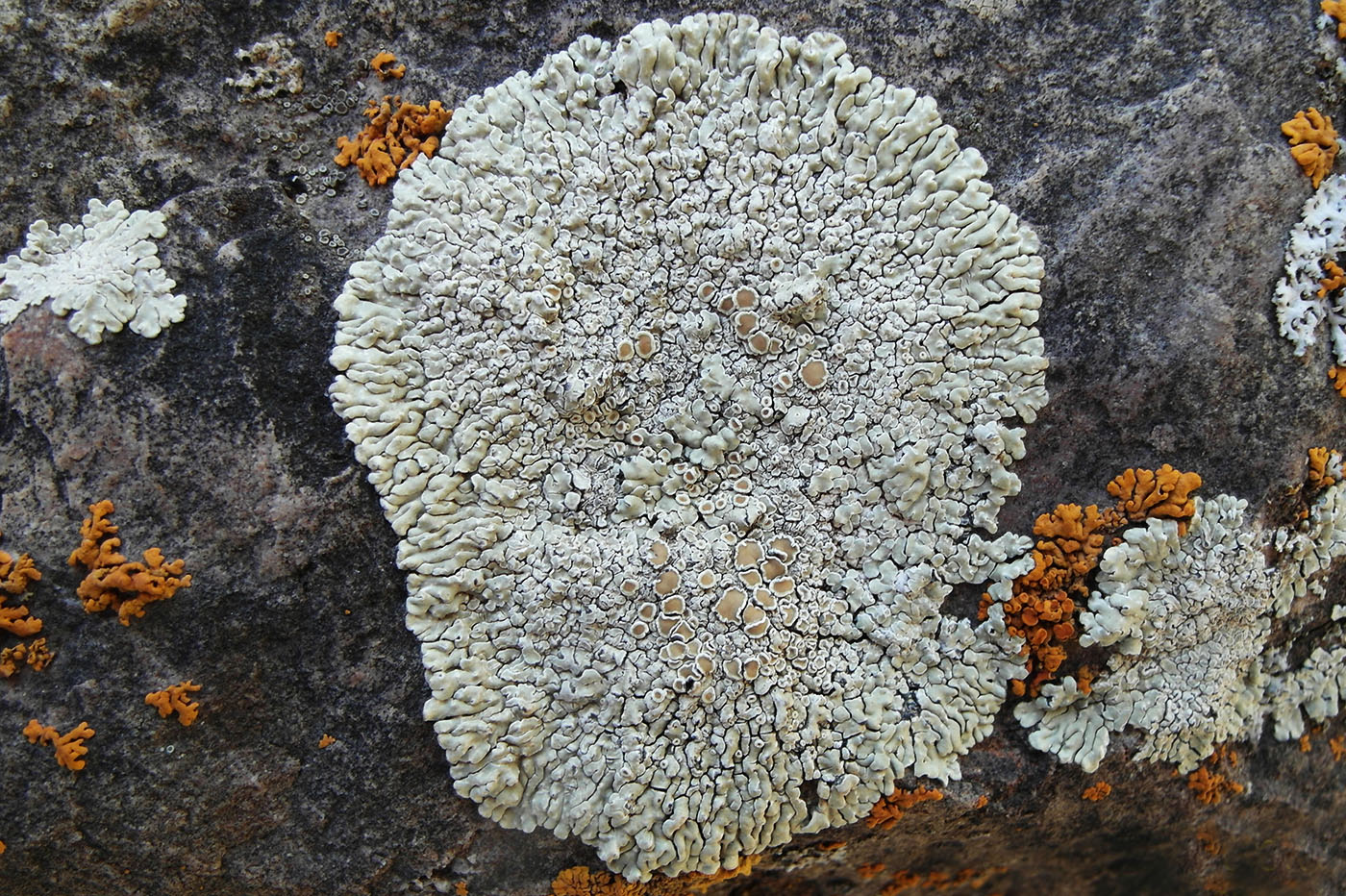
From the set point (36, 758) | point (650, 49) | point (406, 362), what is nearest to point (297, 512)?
point (406, 362)

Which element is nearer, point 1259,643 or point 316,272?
point 316,272

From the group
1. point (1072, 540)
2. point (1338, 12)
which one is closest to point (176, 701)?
point (1072, 540)

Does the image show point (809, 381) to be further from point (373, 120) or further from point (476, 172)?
point (373, 120)

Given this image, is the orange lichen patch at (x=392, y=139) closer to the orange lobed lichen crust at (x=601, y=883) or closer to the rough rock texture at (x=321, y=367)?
the rough rock texture at (x=321, y=367)

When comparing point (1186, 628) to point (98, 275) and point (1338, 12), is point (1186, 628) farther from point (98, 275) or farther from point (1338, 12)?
point (98, 275)

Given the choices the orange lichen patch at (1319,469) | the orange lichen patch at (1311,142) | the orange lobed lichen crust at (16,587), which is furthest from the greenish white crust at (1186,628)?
the orange lobed lichen crust at (16,587)
